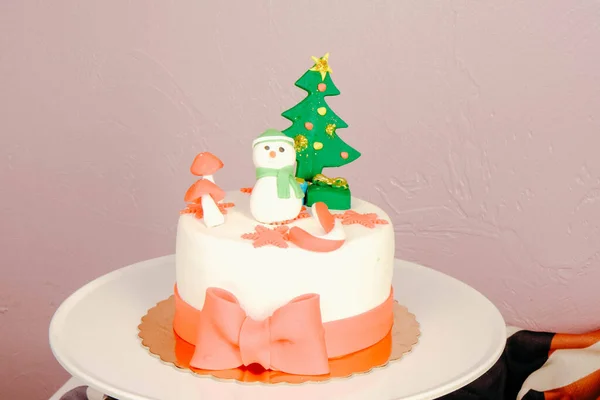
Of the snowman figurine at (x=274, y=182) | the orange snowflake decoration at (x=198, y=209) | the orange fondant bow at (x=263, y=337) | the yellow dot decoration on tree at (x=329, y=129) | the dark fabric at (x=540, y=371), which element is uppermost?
the yellow dot decoration on tree at (x=329, y=129)

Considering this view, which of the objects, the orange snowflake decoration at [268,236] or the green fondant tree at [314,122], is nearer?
the orange snowflake decoration at [268,236]

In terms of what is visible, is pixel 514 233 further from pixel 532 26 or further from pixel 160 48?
pixel 160 48

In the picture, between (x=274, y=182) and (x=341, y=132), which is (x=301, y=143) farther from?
(x=341, y=132)

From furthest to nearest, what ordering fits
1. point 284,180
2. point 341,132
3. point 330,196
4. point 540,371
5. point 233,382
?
point 341,132, point 540,371, point 330,196, point 284,180, point 233,382

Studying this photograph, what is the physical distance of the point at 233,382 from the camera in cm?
119

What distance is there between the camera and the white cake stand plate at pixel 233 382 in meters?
1.17

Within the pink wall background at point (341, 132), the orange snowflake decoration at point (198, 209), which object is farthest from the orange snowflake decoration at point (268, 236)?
the pink wall background at point (341, 132)

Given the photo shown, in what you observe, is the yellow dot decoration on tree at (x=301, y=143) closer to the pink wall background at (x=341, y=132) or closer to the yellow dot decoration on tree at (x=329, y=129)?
the yellow dot decoration on tree at (x=329, y=129)

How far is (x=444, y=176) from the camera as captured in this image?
6.16ft

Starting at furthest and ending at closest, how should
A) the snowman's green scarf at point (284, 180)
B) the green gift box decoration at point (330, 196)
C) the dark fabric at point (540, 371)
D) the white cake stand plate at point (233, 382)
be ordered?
the dark fabric at point (540, 371)
the green gift box decoration at point (330, 196)
the snowman's green scarf at point (284, 180)
the white cake stand plate at point (233, 382)

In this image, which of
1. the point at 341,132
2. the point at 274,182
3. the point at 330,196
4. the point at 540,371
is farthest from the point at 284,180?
the point at 540,371

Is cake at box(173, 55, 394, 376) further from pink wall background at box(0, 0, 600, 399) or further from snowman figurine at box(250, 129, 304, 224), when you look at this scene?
pink wall background at box(0, 0, 600, 399)

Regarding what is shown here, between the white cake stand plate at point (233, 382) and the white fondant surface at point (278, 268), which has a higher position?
the white fondant surface at point (278, 268)

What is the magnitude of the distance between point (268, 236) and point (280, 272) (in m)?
0.06
